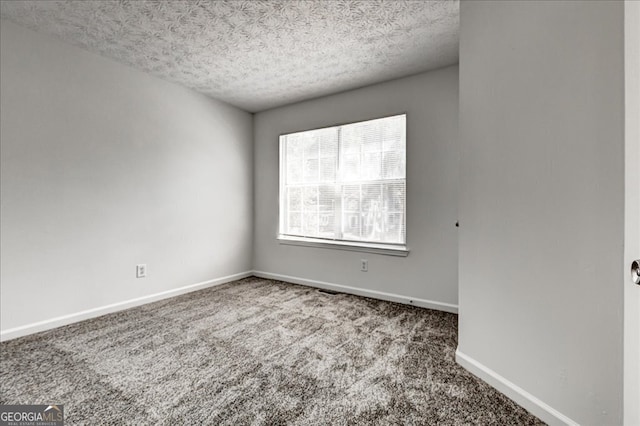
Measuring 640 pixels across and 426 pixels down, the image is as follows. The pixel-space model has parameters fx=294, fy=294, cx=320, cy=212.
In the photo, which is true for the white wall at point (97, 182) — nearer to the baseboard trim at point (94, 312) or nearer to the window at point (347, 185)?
the baseboard trim at point (94, 312)

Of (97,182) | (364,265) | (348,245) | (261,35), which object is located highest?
(261,35)

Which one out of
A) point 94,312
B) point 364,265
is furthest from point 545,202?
point 94,312

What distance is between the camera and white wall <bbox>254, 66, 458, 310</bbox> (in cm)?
290

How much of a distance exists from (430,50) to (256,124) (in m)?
2.60

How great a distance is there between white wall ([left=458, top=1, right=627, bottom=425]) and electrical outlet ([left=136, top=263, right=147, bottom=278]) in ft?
9.97

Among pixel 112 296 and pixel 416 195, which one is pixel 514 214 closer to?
pixel 416 195

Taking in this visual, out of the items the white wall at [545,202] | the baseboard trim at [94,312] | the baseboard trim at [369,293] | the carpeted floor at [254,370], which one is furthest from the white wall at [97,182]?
the white wall at [545,202]

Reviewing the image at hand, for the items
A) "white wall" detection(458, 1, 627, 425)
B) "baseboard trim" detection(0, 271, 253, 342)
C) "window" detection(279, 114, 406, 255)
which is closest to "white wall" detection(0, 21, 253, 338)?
"baseboard trim" detection(0, 271, 253, 342)

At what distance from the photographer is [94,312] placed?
2719 mm

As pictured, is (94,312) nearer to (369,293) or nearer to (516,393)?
(369,293)

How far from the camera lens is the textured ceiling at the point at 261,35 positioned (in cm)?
207

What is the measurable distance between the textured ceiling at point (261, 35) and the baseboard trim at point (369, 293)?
93.2 inches

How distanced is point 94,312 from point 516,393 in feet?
10.9

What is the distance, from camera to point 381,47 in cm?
258
